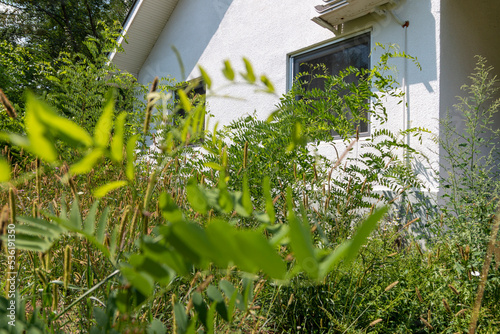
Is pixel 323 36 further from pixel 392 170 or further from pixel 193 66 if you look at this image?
pixel 193 66

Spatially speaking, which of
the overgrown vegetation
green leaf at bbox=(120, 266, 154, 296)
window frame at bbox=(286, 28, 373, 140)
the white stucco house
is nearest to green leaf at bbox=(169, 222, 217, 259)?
the overgrown vegetation

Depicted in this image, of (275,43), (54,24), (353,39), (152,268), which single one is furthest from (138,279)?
(54,24)

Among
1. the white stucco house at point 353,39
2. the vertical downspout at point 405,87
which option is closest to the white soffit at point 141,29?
the white stucco house at point 353,39

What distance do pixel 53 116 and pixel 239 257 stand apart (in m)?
0.19

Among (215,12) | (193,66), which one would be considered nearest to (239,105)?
(193,66)

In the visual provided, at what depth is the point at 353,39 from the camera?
14.8ft

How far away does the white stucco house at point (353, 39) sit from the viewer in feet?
12.2

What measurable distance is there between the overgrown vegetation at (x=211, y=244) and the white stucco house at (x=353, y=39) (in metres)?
0.71

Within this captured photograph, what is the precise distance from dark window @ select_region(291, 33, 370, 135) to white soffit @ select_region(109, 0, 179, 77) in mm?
4164

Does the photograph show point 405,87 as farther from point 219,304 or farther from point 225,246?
point 225,246

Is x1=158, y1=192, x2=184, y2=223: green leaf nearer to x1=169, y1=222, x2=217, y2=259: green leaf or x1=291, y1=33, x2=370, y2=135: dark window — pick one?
x1=169, y1=222, x2=217, y2=259: green leaf

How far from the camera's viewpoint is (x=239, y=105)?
5938 millimetres

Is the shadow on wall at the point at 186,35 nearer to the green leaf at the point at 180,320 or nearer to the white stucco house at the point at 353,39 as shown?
the white stucco house at the point at 353,39

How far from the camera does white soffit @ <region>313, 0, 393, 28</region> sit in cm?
400
